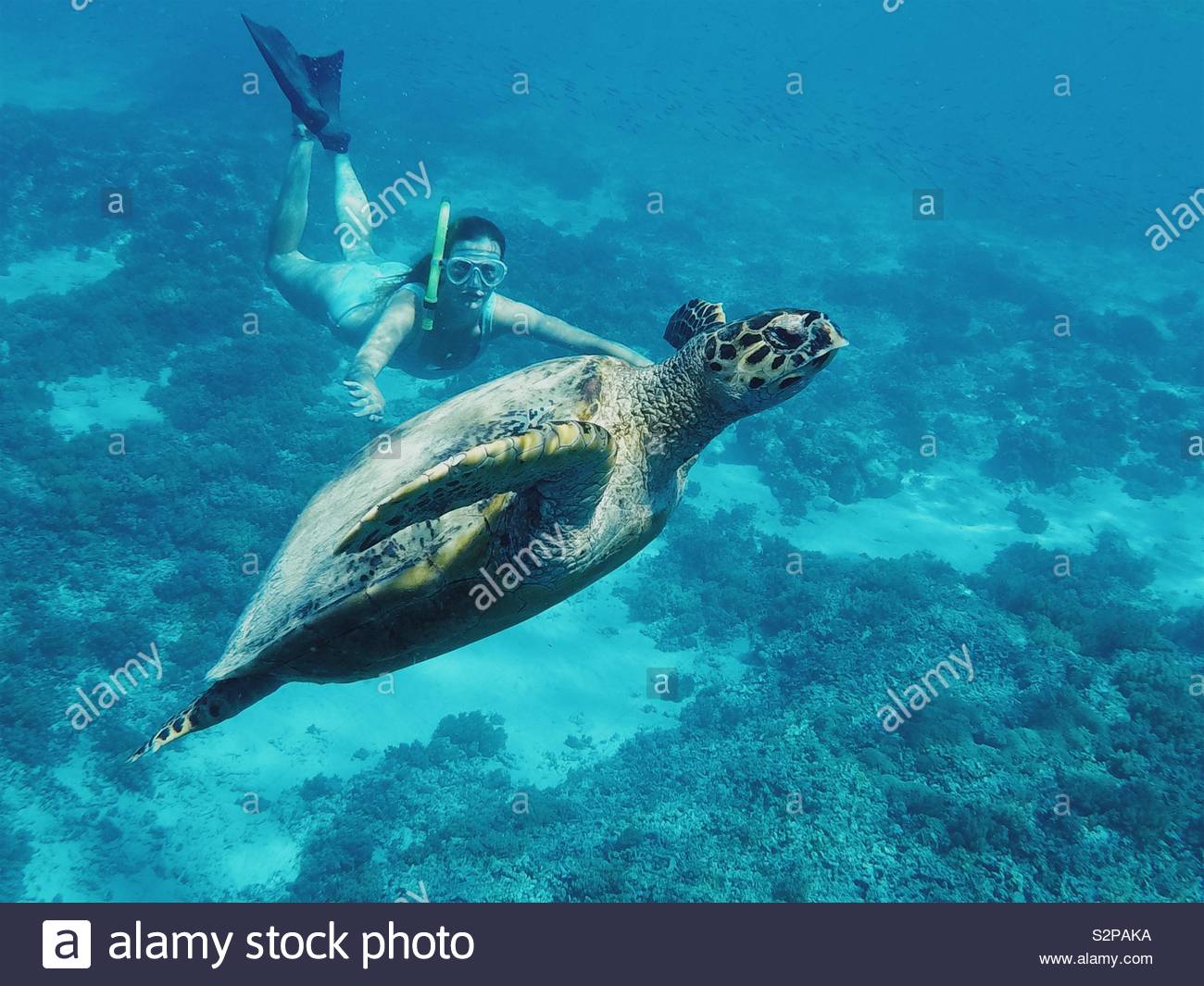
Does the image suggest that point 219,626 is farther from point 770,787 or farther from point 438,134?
point 438,134

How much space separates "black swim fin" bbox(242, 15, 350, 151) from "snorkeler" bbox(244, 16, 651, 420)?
21mm

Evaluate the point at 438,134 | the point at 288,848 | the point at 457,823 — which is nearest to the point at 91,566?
the point at 288,848

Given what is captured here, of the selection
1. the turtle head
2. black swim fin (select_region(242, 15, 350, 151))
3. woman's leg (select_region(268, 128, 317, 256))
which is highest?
black swim fin (select_region(242, 15, 350, 151))

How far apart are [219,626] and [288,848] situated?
298 centimetres

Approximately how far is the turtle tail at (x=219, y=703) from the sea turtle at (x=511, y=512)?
0.01m

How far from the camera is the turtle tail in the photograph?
4066 mm

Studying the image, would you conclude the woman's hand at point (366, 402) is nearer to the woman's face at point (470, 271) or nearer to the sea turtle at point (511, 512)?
the sea turtle at point (511, 512)

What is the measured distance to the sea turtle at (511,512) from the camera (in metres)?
2.98

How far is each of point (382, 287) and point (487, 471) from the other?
7021mm

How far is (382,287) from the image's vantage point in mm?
8445

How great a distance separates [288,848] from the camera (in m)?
7.38
